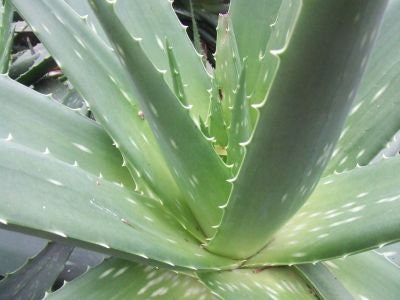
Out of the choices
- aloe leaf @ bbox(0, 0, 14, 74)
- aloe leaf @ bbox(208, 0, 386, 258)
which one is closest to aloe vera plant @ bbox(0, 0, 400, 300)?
aloe leaf @ bbox(208, 0, 386, 258)

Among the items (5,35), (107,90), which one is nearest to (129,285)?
(107,90)

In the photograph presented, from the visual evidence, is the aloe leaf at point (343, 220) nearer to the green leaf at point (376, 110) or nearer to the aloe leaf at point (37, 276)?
the green leaf at point (376, 110)

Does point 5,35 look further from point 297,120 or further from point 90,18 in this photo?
point 297,120

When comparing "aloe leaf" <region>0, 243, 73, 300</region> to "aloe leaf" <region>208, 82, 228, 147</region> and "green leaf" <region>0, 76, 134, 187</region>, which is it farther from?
"aloe leaf" <region>208, 82, 228, 147</region>

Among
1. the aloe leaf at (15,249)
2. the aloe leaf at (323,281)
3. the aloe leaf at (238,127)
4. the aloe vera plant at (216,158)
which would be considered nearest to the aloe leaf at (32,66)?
the aloe vera plant at (216,158)

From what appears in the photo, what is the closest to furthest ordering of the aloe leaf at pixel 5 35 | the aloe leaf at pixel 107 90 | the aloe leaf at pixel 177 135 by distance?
the aloe leaf at pixel 177 135 → the aloe leaf at pixel 107 90 → the aloe leaf at pixel 5 35

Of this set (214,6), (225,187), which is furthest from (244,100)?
(214,6)

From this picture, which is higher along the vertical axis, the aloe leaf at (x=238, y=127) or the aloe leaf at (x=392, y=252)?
the aloe leaf at (x=238, y=127)
